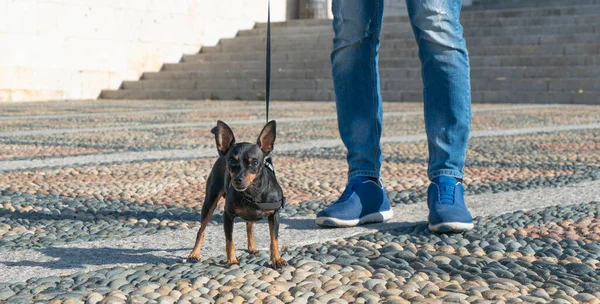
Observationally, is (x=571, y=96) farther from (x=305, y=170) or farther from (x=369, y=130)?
(x=369, y=130)

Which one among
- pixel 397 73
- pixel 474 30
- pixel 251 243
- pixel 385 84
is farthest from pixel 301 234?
pixel 474 30

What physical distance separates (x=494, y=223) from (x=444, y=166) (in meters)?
0.25

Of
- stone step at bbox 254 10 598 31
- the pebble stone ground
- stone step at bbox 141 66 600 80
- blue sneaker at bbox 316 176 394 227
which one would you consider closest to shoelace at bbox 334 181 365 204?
blue sneaker at bbox 316 176 394 227

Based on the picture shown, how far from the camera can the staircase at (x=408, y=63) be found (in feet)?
44.8

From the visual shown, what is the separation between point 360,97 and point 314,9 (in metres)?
16.5

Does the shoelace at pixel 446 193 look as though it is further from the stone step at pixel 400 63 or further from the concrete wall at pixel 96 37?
the concrete wall at pixel 96 37

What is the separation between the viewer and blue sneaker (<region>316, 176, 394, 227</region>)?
116 inches

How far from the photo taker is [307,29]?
17578 mm

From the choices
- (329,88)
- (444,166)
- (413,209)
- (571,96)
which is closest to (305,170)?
(413,209)

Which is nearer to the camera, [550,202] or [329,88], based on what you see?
[550,202]

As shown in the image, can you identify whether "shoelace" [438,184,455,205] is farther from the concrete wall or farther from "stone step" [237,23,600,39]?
the concrete wall

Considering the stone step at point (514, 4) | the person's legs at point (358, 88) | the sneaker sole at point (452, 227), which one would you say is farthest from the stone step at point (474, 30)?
the sneaker sole at point (452, 227)

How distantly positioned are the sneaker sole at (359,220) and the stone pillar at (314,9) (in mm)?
16547

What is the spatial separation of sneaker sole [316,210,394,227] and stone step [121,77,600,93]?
1077 cm
